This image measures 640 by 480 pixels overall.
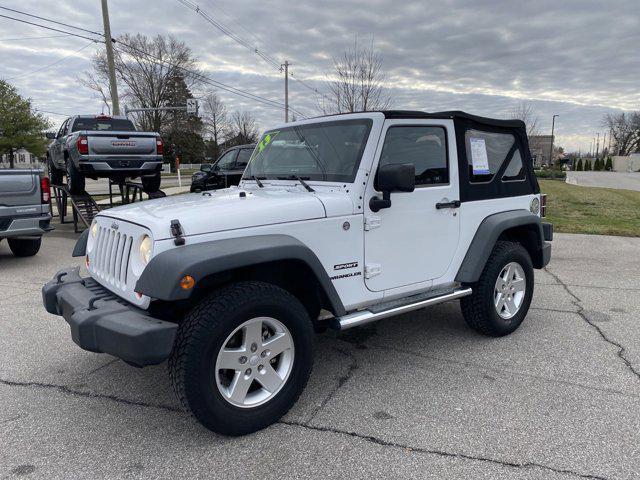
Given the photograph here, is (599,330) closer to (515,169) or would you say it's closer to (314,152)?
(515,169)

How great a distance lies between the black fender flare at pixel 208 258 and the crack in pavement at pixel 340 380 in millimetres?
949

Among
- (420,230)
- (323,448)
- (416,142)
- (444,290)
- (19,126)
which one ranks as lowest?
(323,448)

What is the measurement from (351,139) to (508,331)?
88.9 inches

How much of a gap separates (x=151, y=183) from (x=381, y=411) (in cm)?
882

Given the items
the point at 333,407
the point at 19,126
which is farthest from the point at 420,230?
the point at 19,126

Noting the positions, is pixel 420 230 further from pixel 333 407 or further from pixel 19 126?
pixel 19 126

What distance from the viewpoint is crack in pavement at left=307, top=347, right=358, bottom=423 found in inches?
123

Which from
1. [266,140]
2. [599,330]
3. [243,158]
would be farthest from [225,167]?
[599,330]

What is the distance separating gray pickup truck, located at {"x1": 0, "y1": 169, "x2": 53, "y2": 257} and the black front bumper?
16.5 ft

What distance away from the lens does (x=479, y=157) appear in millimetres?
4160

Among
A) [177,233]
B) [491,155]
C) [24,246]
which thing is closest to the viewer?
[177,233]

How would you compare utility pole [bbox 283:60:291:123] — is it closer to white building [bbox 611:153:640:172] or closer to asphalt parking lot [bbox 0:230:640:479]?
asphalt parking lot [bbox 0:230:640:479]

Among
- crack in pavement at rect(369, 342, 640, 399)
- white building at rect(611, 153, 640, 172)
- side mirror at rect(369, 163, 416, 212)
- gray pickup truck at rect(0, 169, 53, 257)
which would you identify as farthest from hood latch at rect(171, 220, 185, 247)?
white building at rect(611, 153, 640, 172)

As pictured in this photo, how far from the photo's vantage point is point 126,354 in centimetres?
248
